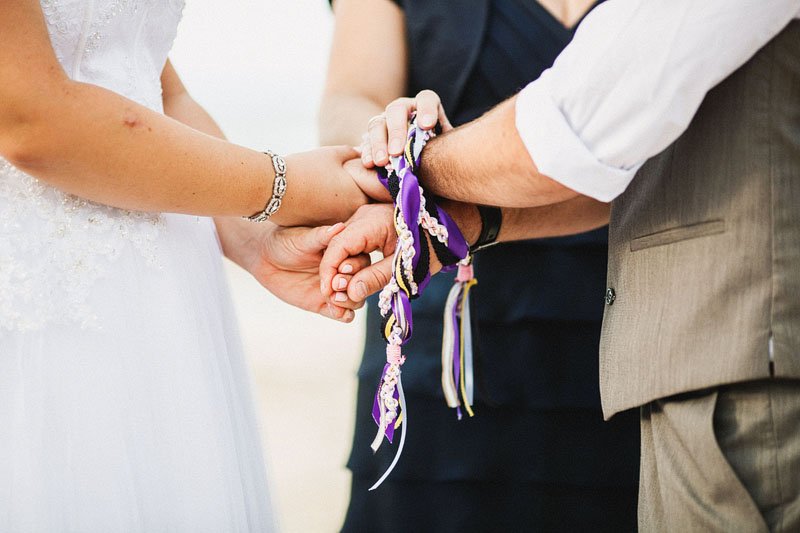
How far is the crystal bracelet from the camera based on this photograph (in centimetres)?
138

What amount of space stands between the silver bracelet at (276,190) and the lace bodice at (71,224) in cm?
19

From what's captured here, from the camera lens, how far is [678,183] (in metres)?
1.13

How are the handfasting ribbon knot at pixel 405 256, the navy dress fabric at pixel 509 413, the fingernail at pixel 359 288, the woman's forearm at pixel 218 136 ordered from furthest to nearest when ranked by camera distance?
the navy dress fabric at pixel 509 413, the woman's forearm at pixel 218 136, the fingernail at pixel 359 288, the handfasting ribbon knot at pixel 405 256

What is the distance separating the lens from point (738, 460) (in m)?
1.06

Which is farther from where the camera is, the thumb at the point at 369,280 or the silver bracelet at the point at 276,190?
the thumb at the point at 369,280

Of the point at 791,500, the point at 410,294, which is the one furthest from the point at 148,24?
the point at 791,500

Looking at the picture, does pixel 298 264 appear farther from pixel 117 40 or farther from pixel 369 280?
pixel 117 40

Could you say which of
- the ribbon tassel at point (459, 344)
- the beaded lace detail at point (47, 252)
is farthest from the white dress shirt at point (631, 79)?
the beaded lace detail at point (47, 252)

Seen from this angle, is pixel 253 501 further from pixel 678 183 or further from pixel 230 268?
pixel 230 268

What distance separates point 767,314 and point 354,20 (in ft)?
4.10

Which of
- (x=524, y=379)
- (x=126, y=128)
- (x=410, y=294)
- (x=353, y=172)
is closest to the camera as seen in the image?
(x=126, y=128)

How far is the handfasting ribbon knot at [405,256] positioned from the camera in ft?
4.48

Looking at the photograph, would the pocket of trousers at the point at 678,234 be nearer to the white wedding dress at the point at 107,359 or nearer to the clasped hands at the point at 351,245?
the clasped hands at the point at 351,245

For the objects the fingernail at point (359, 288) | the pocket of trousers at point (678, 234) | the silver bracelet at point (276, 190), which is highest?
the silver bracelet at point (276, 190)
